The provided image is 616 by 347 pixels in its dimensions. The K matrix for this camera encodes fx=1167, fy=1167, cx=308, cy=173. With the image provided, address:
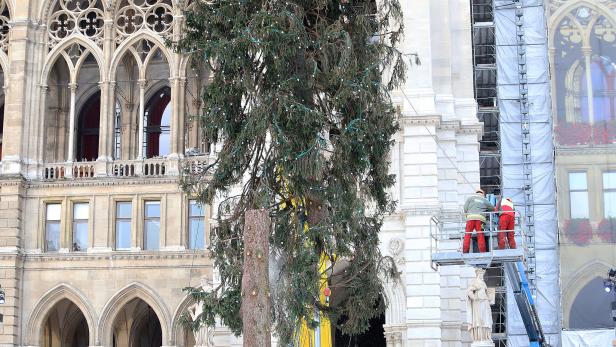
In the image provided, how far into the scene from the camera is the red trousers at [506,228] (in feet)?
88.1

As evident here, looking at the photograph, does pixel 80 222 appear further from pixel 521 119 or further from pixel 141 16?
pixel 521 119

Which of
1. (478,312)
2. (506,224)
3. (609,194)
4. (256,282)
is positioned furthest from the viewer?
(609,194)

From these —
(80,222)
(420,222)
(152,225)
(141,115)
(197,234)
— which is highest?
(141,115)

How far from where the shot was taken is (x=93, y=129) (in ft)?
151

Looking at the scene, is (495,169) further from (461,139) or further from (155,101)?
(155,101)

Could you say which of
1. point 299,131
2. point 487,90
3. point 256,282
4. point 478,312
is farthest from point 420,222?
point 256,282

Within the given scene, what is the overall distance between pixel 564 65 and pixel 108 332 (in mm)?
18615

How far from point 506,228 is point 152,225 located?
59.6ft

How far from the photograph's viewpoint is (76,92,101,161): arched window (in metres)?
45.8

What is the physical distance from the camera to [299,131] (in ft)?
80.9

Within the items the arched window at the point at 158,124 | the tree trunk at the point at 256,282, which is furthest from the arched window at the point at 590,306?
the tree trunk at the point at 256,282

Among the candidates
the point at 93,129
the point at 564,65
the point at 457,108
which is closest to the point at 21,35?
the point at 93,129

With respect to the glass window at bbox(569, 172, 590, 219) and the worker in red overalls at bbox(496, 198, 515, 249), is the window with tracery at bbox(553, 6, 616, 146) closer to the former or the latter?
the glass window at bbox(569, 172, 590, 219)

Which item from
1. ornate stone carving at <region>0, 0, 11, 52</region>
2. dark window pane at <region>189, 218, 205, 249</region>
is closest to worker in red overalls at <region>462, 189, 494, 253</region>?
dark window pane at <region>189, 218, 205, 249</region>
